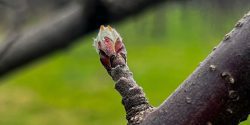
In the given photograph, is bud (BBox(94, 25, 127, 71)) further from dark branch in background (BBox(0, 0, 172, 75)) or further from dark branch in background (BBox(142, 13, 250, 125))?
dark branch in background (BBox(0, 0, 172, 75))

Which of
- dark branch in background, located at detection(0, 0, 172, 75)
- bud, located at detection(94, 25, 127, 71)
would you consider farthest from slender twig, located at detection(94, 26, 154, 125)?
dark branch in background, located at detection(0, 0, 172, 75)

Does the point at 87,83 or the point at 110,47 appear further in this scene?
the point at 87,83

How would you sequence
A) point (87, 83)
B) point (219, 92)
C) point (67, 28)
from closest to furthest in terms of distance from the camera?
→ point (219, 92), point (67, 28), point (87, 83)

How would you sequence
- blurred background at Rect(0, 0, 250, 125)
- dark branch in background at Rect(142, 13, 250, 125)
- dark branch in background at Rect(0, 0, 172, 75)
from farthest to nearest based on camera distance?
blurred background at Rect(0, 0, 250, 125) → dark branch in background at Rect(0, 0, 172, 75) → dark branch in background at Rect(142, 13, 250, 125)

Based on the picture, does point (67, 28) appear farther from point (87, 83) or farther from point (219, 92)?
point (87, 83)

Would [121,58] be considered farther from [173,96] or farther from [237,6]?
[237,6]

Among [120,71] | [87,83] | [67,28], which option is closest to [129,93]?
[120,71]

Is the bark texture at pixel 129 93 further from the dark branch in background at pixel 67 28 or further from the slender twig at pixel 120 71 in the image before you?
the dark branch in background at pixel 67 28
